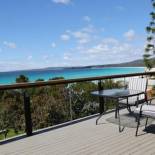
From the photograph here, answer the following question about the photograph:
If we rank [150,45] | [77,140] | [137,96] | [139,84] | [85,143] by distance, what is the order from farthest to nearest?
[150,45]
[139,84]
[137,96]
[77,140]
[85,143]

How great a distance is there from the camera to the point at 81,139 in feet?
14.9

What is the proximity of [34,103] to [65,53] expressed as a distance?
53767 millimetres

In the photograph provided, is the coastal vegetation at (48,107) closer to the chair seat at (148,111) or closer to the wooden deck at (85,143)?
the wooden deck at (85,143)

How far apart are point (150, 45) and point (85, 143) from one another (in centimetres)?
1029

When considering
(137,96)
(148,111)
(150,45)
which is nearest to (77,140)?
(148,111)

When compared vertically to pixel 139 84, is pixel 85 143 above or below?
below

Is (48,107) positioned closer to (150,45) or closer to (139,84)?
(139,84)

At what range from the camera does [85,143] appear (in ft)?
14.2

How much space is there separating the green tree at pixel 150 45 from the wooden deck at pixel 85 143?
8917mm

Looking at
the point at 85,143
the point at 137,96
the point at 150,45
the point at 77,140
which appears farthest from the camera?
the point at 150,45

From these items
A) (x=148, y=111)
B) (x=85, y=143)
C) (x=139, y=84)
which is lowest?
(x=85, y=143)

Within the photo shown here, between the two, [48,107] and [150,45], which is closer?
[48,107]

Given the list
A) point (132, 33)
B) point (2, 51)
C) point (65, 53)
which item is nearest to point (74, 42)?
point (65, 53)

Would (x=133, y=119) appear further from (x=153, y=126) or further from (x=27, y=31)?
(x=27, y=31)
